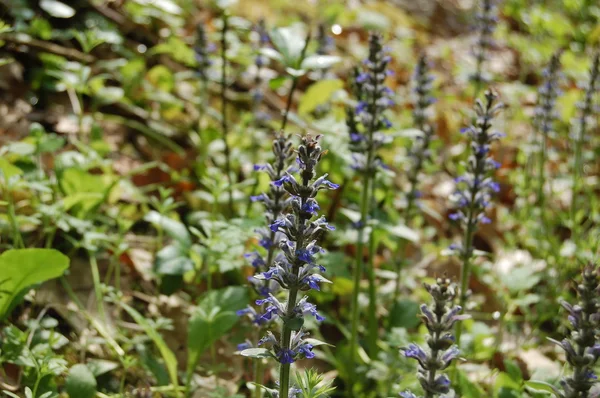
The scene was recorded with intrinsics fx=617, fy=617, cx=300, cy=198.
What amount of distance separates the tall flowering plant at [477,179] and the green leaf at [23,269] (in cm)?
211

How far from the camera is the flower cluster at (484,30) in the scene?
598cm

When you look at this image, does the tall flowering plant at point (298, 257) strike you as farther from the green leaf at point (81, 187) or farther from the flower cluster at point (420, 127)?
the flower cluster at point (420, 127)

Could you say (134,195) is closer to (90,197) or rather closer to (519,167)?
(90,197)

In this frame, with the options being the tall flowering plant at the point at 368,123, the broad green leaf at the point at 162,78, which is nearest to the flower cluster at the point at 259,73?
the broad green leaf at the point at 162,78

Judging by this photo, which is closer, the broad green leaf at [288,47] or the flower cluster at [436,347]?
the flower cluster at [436,347]

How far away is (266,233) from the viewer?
299 centimetres

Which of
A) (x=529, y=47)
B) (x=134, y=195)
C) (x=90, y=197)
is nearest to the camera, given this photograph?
(x=90, y=197)

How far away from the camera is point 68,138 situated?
510 centimetres

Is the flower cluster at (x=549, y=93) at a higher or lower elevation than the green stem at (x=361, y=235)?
higher

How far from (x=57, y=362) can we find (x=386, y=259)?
298 cm

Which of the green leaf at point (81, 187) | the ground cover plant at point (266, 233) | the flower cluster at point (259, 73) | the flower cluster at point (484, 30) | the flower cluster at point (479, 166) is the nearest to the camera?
the ground cover plant at point (266, 233)

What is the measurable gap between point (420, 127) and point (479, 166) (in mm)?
1417

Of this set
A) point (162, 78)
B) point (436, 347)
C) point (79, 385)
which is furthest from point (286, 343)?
point (162, 78)

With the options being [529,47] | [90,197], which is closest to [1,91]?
[90,197]
